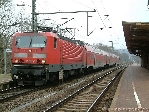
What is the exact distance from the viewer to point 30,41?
1641cm

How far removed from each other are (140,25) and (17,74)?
9.17 metres

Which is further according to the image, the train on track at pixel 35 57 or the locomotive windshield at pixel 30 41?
the locomotive windshield at pixel 30 41

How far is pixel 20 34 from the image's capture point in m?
16.7

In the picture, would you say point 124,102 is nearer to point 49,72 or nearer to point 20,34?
point 49,72

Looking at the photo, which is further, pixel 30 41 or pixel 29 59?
pixel 30 41

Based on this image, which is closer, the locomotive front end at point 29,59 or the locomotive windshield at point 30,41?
the locomotive front end at point 29,59

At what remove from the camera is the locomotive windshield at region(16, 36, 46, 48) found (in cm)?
1623

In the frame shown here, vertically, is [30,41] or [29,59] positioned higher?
[30,41]

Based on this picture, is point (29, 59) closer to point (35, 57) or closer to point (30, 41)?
point (35, 57)

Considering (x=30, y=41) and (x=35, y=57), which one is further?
(x=30, y=41)

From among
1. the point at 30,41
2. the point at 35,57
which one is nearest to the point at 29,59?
the point at 35,57


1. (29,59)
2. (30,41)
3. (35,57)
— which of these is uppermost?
(30,41)

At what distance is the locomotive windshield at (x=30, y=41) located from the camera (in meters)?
16.2

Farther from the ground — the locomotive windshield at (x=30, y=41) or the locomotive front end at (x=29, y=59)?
the locomotive windshield at (x=30, y=41)
